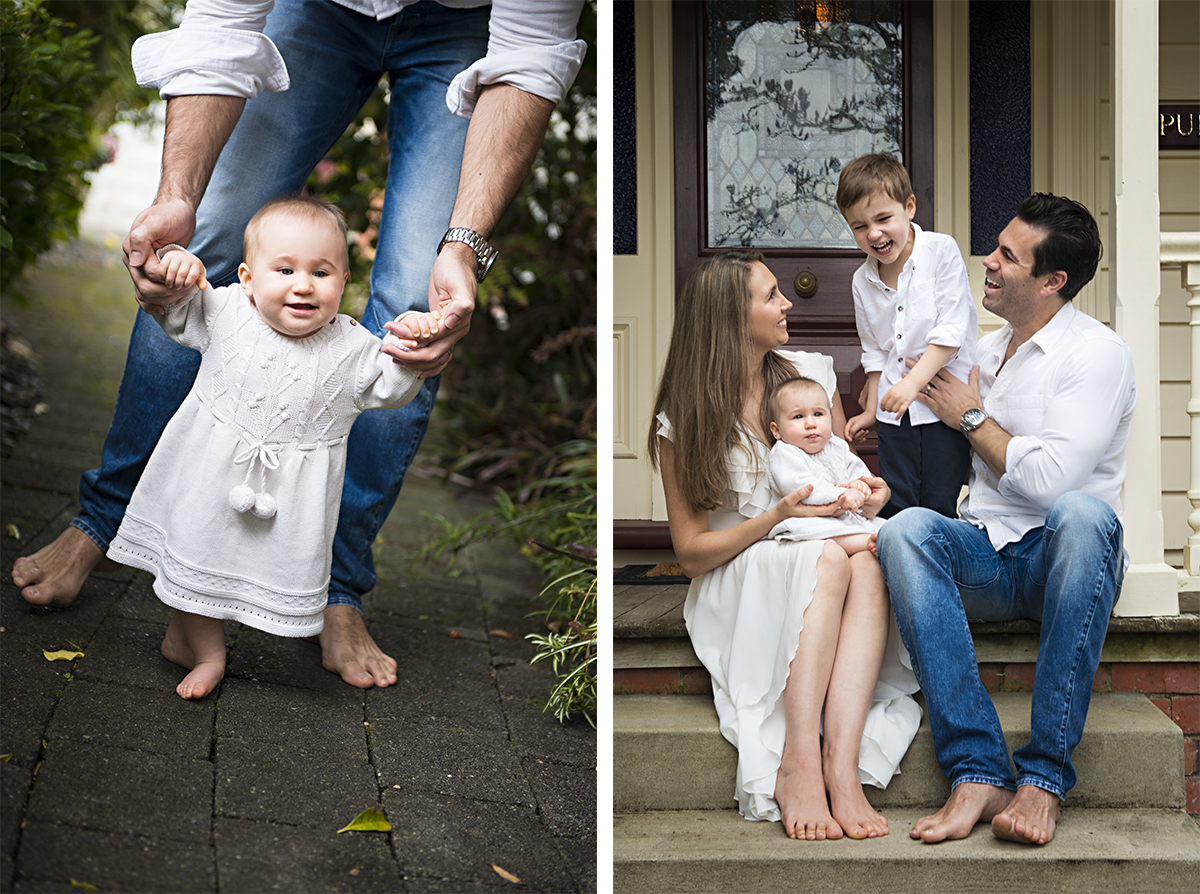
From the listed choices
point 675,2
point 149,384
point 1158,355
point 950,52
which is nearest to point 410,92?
point 675,2

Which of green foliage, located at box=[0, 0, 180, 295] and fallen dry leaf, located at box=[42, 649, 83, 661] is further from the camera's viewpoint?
green foliage, located at box=[0, 0, 180, 295]

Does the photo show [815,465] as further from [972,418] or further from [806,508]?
[972,418]

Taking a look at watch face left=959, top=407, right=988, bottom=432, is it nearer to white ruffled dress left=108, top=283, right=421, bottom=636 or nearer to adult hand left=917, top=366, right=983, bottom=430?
adult hand left=917, top=366, right=983, bottom=430

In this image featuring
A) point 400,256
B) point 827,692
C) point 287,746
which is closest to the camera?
point 287,746

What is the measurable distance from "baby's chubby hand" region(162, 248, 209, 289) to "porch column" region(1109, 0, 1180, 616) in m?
1.86

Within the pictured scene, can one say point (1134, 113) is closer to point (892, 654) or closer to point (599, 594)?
point (892, 654)

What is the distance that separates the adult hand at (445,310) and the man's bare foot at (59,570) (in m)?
0.88

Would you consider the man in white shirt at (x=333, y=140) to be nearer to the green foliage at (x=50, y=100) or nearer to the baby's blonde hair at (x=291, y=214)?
the baby's blonde hair at (x=291, y=214)

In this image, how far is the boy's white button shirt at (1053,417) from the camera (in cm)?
188

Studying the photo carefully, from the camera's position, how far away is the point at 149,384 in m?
2.01

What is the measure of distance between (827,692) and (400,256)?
1306mm

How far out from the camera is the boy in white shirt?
75.3 inches

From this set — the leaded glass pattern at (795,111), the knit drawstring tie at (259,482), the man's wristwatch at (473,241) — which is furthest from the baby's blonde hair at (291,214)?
the leaded glass pattern at (795,111)

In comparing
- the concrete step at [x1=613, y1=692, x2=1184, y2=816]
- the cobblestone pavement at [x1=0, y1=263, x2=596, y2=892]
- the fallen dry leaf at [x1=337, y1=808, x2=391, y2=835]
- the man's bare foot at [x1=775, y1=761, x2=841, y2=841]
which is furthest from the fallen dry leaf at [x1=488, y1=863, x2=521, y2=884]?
the man's bare foot at [x1=775, y1=761, x2=841, y2=841]
